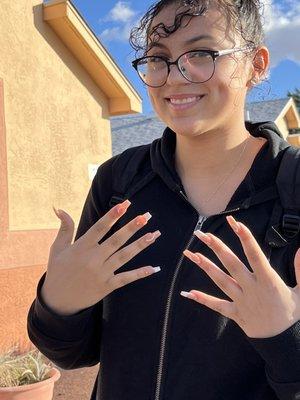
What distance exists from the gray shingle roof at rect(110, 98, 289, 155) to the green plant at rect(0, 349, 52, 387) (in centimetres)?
1232

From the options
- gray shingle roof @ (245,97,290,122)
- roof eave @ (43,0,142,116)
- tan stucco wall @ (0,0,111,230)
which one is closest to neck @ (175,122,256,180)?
tan stucco wall @ (0,0,111,230)

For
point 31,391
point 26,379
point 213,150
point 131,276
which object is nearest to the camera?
point 131,276

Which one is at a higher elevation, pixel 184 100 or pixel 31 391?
pixel 184 100

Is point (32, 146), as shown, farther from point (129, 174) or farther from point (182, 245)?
point (182, 245)

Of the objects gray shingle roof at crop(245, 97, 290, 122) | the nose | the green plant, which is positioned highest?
gray shingle roof at crop(245, 97, 290, 122)

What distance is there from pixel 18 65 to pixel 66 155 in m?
1.31

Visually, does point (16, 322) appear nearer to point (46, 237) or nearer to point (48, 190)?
point (46, 237)

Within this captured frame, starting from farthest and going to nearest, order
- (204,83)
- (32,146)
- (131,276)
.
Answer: (32,146) < (204,83) < (131,276)

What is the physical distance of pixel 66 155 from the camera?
693 centimetres

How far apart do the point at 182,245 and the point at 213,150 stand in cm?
34

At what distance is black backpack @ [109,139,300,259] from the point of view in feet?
4.76

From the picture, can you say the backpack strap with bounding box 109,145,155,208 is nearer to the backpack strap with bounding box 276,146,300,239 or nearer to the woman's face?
the woman's face

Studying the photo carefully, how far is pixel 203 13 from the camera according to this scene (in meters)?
1.61

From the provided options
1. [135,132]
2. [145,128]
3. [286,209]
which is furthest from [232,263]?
[145,128]
